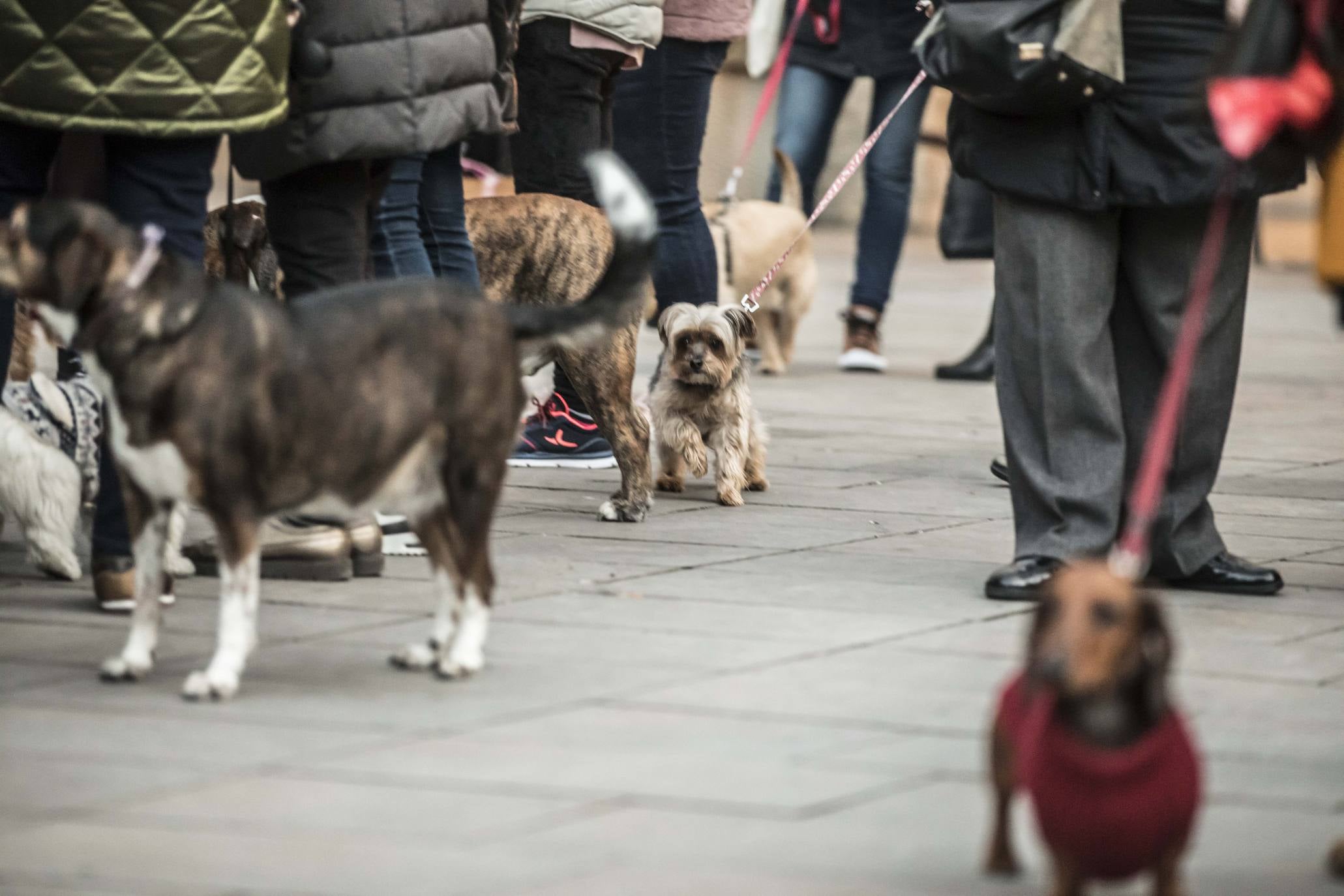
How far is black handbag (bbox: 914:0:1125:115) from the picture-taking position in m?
4.71

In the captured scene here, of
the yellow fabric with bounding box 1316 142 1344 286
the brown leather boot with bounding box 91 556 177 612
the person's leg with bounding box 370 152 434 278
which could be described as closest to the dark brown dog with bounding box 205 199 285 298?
the person's leg with bounding box 370 152 434 278

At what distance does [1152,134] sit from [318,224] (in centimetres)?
203

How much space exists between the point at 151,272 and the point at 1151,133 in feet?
7.70

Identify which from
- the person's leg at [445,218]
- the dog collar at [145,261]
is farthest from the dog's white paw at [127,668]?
the person's leg at [445,218]

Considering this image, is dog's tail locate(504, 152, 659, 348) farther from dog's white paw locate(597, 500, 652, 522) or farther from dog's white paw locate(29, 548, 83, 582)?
dog's white paw locate(597, 500, 652, 522)

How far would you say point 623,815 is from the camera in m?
3.29

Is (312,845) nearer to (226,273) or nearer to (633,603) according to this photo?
(633,603)

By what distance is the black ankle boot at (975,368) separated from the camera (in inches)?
399

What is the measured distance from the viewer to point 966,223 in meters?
9.02

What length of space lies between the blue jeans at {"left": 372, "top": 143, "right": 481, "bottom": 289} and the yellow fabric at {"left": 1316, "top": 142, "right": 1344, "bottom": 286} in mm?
2739

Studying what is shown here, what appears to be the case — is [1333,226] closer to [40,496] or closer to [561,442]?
[40,496]

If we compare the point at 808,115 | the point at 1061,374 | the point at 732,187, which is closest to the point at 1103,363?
the point at 1061,374

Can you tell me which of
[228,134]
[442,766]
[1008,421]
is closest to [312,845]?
[442,766]

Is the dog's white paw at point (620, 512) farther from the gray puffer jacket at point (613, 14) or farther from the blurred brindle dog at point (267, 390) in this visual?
the blurred brindle dog at point (267, 390)
